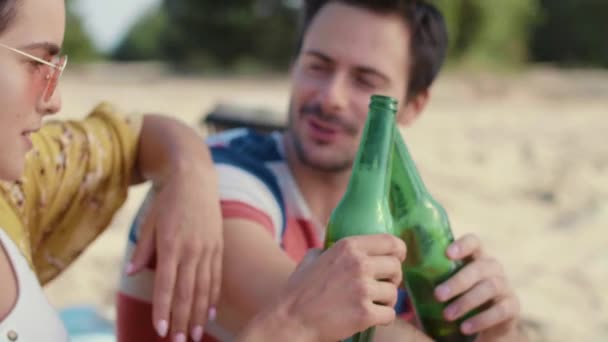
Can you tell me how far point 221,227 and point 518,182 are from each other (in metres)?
5.78

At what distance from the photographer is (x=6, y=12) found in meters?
1.15

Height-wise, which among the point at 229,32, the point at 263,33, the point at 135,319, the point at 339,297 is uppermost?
the point at 339,297

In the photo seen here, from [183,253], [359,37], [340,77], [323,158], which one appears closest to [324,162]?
[323,158]

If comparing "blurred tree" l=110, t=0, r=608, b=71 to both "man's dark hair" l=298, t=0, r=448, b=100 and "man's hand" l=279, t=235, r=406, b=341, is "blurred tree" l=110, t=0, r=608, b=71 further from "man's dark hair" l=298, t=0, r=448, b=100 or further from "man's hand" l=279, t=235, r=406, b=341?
"man's hand" l=279, t=235, r=406, b=341

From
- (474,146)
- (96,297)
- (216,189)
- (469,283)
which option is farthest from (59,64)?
(474,146)

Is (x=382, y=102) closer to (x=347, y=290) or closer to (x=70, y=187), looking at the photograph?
(x=347, y=290)

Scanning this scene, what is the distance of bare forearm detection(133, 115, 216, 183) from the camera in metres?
1.58

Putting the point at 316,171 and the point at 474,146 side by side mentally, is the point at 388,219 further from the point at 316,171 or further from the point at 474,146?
the point at 474,146

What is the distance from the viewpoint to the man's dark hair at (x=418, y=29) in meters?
2.07

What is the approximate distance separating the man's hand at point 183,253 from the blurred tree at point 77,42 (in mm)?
15825

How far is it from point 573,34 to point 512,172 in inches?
466

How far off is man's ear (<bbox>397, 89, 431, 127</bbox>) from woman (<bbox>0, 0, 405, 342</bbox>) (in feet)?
2.55

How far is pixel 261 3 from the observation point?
56.4 feet

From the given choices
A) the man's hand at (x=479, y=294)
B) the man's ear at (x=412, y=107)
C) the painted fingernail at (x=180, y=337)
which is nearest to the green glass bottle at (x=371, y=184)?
the man's hand at (x=479, y=294)
